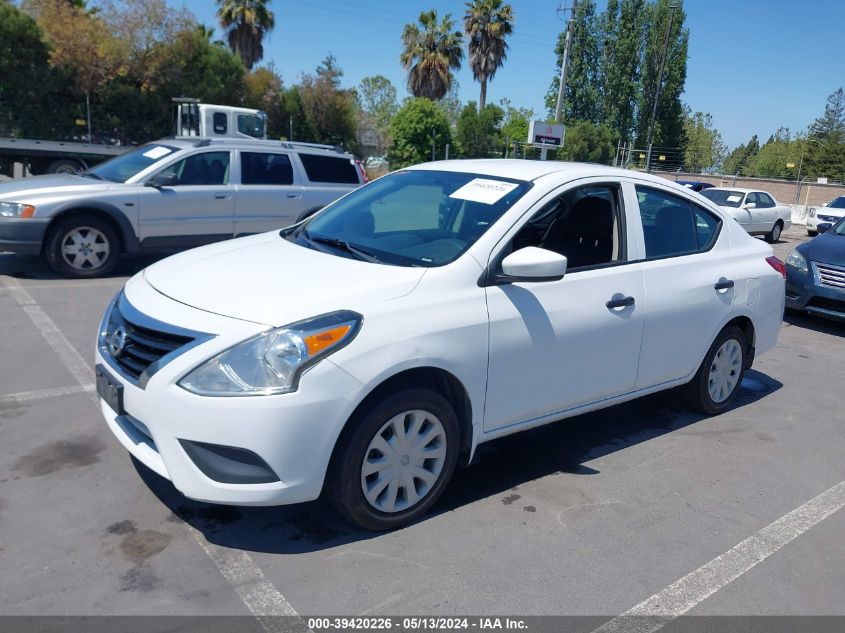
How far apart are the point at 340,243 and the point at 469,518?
167 cm

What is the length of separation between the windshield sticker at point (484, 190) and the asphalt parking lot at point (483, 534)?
1.58 meters

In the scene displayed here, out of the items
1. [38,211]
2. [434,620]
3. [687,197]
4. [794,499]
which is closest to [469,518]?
[434,620]

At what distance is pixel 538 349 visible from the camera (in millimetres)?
3873

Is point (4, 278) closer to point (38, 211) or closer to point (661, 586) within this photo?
point (38, 211)

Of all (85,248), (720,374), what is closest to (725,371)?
(720,374)

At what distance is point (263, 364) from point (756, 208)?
767 inches

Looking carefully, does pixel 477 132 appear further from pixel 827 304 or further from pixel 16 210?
pixel 16 210

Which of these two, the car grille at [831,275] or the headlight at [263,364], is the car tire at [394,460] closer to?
the headlight at [263,364]

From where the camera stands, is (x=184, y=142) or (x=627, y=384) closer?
(x=627, y=384)

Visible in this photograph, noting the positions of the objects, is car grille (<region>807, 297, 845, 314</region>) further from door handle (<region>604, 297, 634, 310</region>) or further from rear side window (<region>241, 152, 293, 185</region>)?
rear side window (<region>241, 152, 293, 185</region>)

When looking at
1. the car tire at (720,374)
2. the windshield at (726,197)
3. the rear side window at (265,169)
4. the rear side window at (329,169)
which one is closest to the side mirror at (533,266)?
the car tire at (720,374)

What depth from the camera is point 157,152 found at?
941 cm

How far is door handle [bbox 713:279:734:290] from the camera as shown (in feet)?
16.3

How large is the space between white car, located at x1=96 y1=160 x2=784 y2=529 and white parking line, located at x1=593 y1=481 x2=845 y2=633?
1.09 metres
